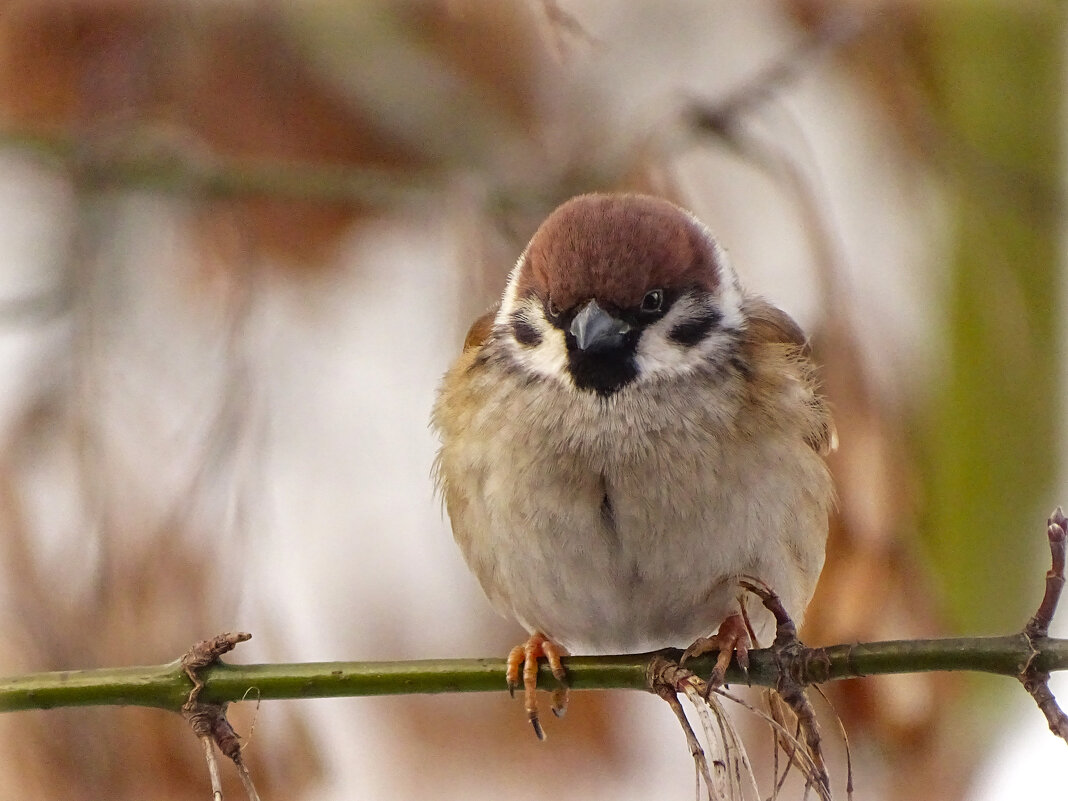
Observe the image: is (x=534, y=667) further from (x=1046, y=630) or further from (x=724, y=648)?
(x=1046, y=630)

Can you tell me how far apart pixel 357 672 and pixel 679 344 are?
1.02 m

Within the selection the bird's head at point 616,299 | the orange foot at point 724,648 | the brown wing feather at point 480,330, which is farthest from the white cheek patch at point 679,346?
the orange foot at point 724,648

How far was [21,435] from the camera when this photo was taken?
2.46m

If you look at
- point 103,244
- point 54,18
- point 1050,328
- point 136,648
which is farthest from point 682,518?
point 54,18

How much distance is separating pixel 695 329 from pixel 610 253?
28cm

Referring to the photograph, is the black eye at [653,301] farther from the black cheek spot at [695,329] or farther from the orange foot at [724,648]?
the orange foot at [724,648]

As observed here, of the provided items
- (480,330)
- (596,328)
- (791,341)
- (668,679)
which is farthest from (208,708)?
(791,341)

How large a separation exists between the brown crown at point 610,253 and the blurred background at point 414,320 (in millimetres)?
232

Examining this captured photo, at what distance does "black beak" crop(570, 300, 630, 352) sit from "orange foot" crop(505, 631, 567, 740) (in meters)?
0.56

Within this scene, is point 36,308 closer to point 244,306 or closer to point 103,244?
point 103,244

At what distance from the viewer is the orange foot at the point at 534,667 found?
2.10 metres

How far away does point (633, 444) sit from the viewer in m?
2.35

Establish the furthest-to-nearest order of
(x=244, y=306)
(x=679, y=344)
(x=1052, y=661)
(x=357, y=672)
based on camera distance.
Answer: (x=244, y=306)
(x=679, y=344)
(x=357, y=672)
(x=1052, y=661)

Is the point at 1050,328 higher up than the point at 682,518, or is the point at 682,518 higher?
the point at 1050,328
